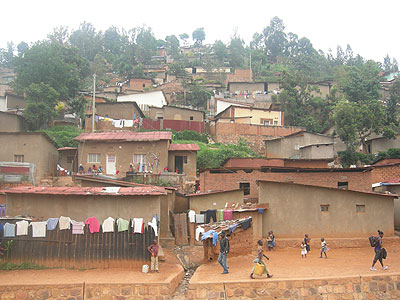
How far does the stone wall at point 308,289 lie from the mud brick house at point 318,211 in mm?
5620

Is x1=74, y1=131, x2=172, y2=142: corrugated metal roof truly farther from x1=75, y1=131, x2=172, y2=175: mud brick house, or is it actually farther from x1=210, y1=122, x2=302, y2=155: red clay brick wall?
x1=210, y1=122, x2=302, y2=155: red clay brick wall

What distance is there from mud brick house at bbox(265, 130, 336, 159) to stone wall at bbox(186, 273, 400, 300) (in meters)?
19.1

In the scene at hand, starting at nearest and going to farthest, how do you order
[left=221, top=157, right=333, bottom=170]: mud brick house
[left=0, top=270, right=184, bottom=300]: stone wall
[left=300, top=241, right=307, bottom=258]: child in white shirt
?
[left=0, top=270, right=184, bottom=300]: stone wall, [left=300, top=241, right=307, bottom=258]: child in white shirt, [left=221, top=157, right=333, bottom=170]: mud brick house

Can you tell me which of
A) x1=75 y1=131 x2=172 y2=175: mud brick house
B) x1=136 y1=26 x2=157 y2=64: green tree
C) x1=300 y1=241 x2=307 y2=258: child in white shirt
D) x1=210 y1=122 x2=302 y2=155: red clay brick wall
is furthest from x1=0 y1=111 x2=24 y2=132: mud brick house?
x1=136 y1=26 x2=157 y2=64: green tree

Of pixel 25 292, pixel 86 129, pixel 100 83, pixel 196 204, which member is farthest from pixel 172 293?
pixel 100 83

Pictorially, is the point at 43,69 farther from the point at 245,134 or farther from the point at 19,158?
the point at 245,134

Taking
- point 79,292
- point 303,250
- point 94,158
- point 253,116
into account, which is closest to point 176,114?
point 253,116

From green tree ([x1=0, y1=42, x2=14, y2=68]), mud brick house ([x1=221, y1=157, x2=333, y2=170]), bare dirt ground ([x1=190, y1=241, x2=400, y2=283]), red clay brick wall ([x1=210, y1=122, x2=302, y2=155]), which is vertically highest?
green tree ([x1=0, y1=42, x2=14, y2=68])

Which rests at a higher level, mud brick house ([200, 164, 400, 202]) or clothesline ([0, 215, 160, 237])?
mud brick house ([200, 164, 400, 202])

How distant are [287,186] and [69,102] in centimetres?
3065

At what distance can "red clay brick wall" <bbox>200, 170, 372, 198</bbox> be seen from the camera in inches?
955

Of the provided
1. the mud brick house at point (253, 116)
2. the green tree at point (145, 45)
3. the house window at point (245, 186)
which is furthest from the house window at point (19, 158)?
the green tree at point (145, 45)

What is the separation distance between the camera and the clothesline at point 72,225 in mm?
15828

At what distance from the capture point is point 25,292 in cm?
1377
